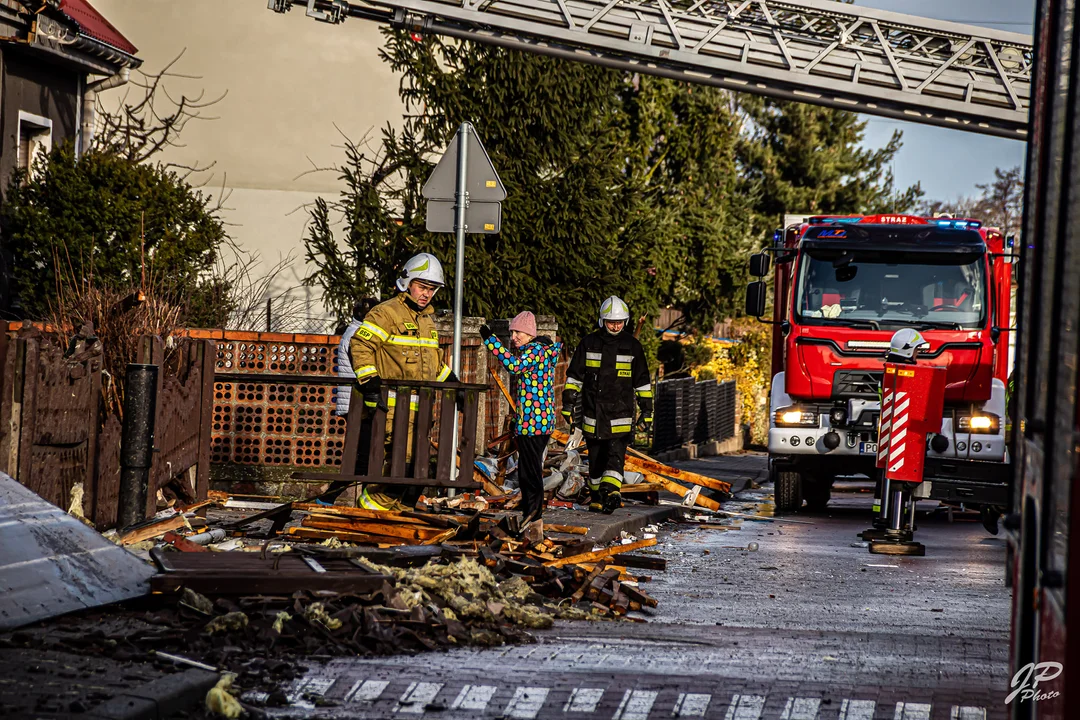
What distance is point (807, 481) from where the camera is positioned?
16.0 meters

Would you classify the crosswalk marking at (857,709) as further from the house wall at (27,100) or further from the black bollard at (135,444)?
the house wall at (27,100)

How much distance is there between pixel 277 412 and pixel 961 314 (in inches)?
277

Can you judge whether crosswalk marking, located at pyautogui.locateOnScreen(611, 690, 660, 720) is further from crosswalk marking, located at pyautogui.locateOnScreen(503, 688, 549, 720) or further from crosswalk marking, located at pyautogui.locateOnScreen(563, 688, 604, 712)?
crosswalk marking, located at pyautogui.locateOnScreen(503, 688, 549, 720)

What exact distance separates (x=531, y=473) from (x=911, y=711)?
5230 millimetres

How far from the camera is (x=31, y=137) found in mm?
19844

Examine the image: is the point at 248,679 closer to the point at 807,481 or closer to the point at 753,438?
the point at 807,481

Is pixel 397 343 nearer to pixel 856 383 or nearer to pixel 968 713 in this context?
pixel 968 713

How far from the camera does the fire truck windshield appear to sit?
47.4 feet

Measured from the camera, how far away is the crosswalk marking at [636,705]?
5125 mm

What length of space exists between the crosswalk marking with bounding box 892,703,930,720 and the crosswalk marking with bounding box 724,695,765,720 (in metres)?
0.51

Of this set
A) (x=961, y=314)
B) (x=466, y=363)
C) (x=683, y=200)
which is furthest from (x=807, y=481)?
(x=683, y=200)

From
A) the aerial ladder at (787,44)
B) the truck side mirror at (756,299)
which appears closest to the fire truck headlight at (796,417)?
the truck side mirror at (756,299)

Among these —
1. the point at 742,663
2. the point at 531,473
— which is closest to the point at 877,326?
the point at 531,473

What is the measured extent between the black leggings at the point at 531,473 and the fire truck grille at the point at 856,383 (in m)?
4.93
